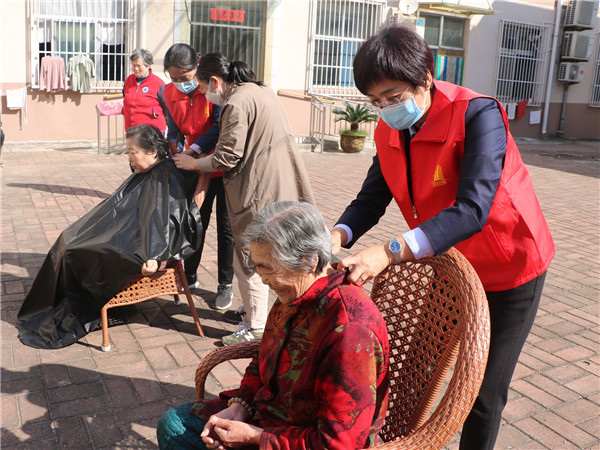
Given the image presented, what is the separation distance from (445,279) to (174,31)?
456 inches

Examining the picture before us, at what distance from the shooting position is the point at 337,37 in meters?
14.4

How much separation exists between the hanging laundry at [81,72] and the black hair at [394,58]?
1079 cm

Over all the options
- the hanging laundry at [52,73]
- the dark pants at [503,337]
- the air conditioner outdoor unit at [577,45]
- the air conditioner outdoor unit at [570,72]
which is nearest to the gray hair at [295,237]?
the dark pants at [503,337]

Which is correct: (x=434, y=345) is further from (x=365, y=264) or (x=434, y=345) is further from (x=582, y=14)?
(x=582, y=14)

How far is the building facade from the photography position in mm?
11461

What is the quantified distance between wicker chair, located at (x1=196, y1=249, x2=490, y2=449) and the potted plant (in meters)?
11.0

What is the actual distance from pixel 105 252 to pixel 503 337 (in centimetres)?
246

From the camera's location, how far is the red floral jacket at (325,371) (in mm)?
1606

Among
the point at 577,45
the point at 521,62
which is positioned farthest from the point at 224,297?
the point at 577,45

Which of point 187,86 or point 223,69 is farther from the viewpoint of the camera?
point 187,86

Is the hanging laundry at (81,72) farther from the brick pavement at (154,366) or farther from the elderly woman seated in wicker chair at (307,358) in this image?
the elderly woman seated in wicker chair at (307,358)

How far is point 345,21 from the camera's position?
14.5 m

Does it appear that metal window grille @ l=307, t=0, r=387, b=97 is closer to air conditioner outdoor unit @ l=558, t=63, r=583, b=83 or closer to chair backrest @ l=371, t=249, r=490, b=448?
air conditioner outdoor unit @ l=558, t=63, r=583, b=83

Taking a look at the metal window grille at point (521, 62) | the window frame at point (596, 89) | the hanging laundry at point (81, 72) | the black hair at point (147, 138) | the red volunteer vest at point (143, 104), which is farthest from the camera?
the window frame at point (596, 89)
